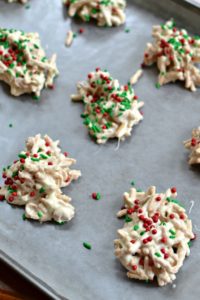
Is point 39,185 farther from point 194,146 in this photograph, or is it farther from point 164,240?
point 194,146

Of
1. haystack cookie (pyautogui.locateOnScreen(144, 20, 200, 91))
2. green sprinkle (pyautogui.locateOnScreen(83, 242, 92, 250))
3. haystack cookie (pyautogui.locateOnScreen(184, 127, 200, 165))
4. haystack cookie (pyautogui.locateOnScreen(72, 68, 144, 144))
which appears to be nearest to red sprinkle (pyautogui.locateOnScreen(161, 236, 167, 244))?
green sprinkle (pyautogui.locateOnScreen(83, 242, 92, 250))

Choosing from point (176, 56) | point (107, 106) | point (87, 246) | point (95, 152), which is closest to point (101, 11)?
point (176, 56)

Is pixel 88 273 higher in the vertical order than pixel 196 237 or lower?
lower

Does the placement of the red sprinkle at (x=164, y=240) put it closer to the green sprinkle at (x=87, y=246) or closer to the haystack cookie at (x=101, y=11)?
the green sprinkle at (x=87, y=246)

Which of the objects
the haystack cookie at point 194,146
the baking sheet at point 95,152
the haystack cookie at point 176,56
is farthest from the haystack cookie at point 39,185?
the haystack cookie at point 176,56

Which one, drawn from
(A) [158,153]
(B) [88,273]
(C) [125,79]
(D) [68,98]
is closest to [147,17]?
(C) [125,79]

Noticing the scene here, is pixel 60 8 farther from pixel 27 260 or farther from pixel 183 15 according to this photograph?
pixel 27 260
